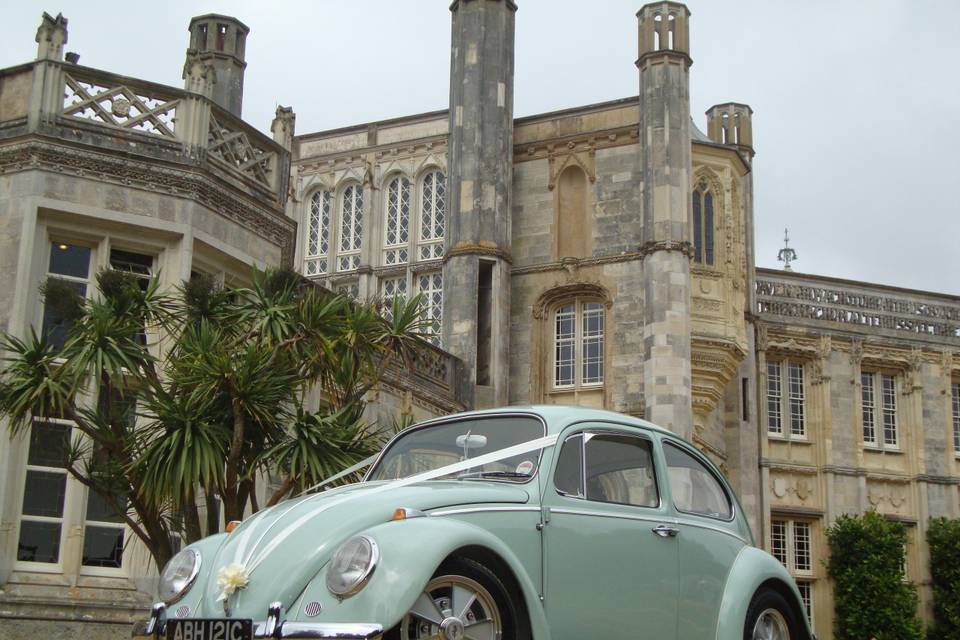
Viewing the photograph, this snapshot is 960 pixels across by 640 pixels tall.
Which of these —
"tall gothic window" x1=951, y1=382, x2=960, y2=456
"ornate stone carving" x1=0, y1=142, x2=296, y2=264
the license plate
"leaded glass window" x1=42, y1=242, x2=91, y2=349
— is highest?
"tall gothic window" x1=951, y1=382, x2=960, y2=456

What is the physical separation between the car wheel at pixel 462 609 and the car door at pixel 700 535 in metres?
1.58

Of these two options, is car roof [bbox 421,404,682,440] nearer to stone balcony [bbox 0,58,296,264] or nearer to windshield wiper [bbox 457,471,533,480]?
windshield wiper [bbox 457,471,533,480]

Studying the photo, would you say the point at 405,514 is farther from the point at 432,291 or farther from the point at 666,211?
the point at 432,291

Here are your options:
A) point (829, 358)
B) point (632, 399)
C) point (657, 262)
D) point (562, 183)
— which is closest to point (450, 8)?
point (562, 183)

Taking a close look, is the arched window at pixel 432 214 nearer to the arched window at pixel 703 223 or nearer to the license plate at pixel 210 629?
the arched window at pixel 703 223

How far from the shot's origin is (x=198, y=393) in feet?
34.1

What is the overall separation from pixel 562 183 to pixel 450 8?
4.68m

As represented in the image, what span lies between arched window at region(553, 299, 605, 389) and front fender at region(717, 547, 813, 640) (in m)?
19.2

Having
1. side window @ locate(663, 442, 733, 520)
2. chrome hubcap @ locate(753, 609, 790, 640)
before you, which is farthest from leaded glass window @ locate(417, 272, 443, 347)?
chrome hubcap @ locate(753, 609, 790, 640)

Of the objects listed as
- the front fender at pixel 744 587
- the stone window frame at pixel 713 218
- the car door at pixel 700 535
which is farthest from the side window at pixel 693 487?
the stone window frame at pixel 713 218

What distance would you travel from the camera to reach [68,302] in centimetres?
1110

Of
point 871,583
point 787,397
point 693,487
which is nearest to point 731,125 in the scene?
point 787,397

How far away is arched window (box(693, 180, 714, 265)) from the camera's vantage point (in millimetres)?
29703

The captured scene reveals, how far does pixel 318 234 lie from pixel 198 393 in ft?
70.8
